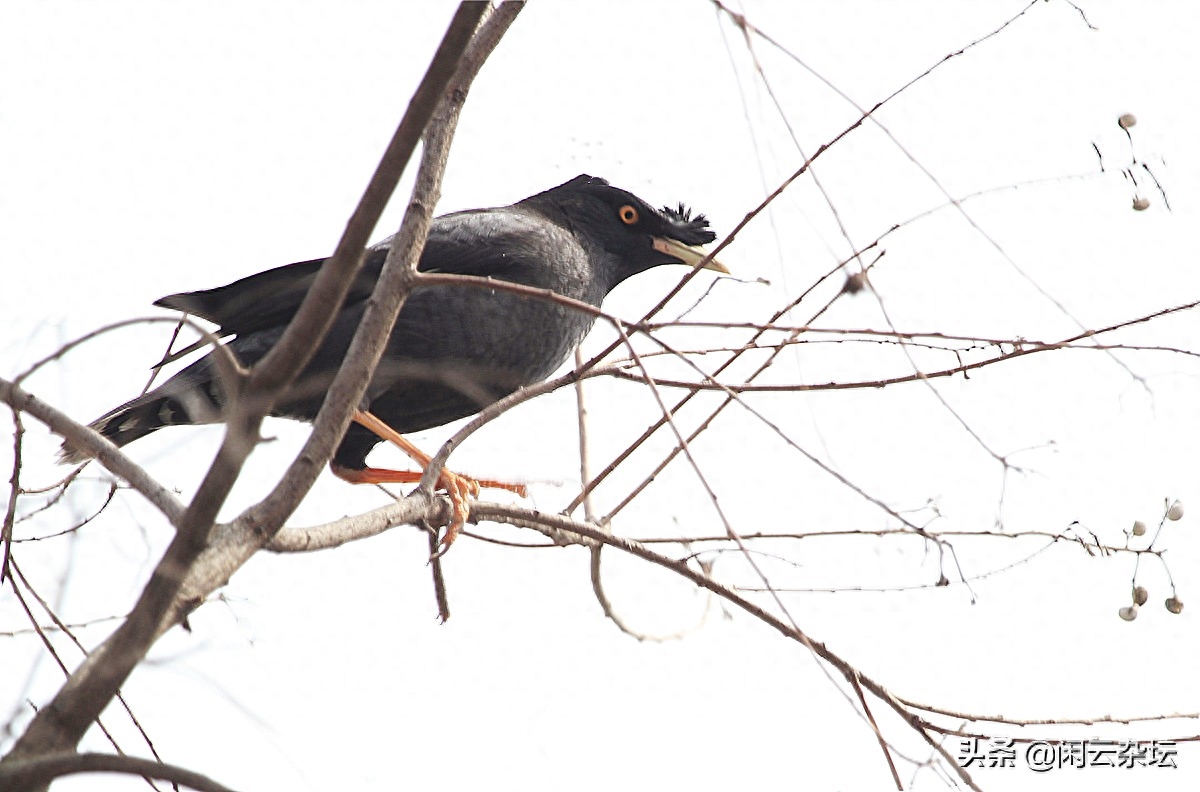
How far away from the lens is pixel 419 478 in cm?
460

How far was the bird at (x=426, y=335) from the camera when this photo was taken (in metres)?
4.39

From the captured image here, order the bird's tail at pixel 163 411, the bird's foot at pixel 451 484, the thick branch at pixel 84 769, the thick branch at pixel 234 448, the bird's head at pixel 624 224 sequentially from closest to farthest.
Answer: the thick branch at pixel 84 769, the thick branch at pixel 234 448, the bird's foot at pixel 451 484, the bird's tail at pixel 163 411, the bird's head at pixel 624 224

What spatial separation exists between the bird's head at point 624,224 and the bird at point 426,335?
273 mm

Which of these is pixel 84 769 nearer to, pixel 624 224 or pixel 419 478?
pixel 419 478

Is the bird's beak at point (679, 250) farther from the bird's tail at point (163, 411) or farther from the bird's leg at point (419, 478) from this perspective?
the bird's tail at point (163, 411)

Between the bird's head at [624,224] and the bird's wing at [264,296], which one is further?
the bird's head at [624,224]

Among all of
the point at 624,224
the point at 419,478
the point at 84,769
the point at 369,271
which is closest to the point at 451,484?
the point at 419,478

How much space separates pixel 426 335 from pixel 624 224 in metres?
1.32

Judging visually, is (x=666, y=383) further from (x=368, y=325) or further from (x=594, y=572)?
(x=594, y=572)

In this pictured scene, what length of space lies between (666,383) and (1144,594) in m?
1.25

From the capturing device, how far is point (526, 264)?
484 cm

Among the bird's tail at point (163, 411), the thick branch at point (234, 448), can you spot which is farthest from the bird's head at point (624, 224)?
the thick branch at point (234, 448)

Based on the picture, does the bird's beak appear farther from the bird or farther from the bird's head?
the bird

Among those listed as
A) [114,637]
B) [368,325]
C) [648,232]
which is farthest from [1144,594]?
[648,232]
